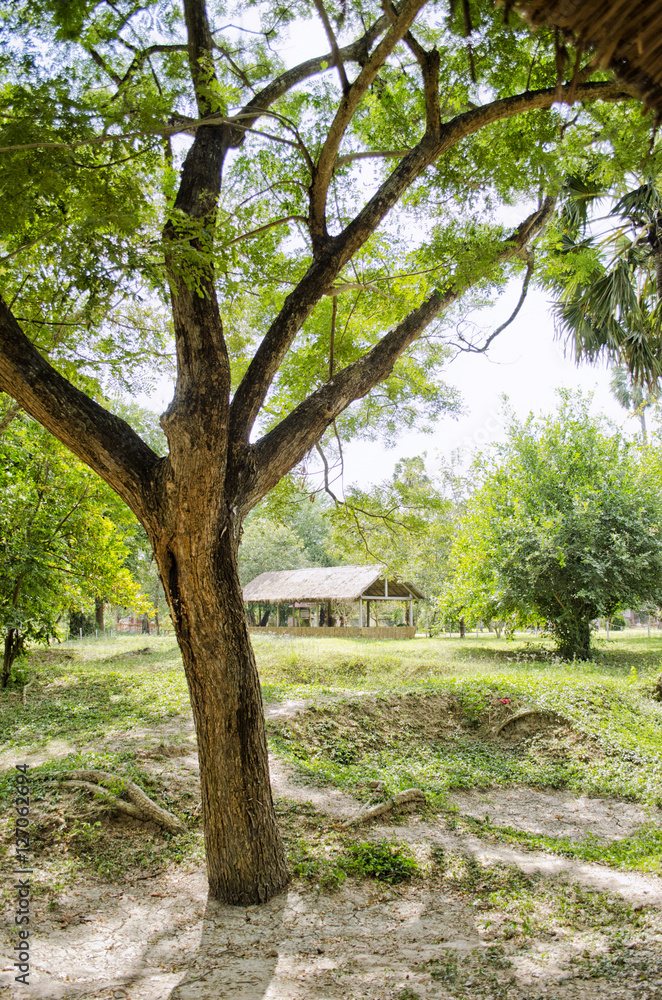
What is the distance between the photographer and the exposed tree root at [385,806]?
5.00 meters

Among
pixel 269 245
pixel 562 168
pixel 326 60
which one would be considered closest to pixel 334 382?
pixel 269 245

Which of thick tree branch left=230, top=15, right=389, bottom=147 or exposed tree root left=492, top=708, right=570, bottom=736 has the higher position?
thick tree branch left=230, top=15, right=389, bottom=147

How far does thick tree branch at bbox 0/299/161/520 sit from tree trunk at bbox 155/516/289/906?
0.41 metres

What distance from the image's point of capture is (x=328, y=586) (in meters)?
28.5

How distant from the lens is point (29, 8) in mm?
4145

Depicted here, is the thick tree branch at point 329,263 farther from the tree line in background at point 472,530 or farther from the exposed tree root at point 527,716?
the exposed tree root at point 527,716

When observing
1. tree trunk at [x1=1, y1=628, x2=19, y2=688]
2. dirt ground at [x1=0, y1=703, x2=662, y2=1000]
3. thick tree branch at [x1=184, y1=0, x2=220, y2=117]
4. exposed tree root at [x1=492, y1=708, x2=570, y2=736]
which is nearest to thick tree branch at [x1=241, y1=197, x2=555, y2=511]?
thick tree branch at [x1=184, y1=0, x2=220, y2=117]

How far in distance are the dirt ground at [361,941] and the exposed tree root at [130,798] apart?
19.4 inches

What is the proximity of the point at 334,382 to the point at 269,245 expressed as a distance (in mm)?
1973

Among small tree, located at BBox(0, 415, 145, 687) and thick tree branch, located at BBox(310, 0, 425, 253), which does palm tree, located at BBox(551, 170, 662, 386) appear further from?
small tree, located at BBox(0, 415, 145, 687)

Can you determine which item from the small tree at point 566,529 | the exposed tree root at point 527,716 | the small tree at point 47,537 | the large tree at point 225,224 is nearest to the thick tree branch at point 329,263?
the large tree at point 225,224

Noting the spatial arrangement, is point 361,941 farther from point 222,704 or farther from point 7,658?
point 7,658

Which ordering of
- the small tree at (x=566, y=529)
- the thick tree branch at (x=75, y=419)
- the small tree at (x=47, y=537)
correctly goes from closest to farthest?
1. the thick tree branch at (x=75, y=419)
2. the small tree at (x=47, y=537)
3. the small tree at (x=566, y=529)

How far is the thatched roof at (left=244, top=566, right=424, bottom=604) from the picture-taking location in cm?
2744
